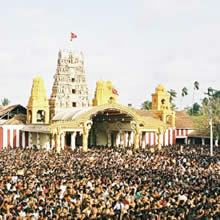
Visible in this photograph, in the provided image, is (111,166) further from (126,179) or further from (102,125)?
(102,125)

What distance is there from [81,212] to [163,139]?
1682 inches

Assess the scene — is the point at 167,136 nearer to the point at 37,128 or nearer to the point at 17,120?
the point at 37,128

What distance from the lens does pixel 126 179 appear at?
871 inches

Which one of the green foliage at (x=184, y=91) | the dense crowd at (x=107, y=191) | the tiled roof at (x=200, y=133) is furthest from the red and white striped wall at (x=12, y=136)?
the green foliage at (x=184, y=91)

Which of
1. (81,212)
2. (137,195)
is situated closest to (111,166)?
(137,195)

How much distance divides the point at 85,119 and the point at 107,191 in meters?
27.2

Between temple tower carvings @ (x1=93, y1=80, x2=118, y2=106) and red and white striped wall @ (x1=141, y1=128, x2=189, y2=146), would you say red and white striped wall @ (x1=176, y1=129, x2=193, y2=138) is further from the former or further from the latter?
temple tower carvings @ (x1=93, y1=80, x2=118, y2=106)

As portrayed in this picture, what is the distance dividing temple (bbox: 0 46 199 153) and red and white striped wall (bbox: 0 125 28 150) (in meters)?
0.11

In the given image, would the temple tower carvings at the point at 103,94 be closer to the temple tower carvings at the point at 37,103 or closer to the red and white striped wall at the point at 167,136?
the red and white striped wall at the point at 167,136

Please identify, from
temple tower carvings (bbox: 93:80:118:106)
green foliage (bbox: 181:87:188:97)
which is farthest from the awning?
green foliage (bbox: 181:87:188:97)

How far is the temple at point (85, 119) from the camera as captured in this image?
4562 centimetres

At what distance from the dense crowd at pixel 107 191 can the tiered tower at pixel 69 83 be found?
30637 millimetres

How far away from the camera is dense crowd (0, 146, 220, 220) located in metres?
14.2

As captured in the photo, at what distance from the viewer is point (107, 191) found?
1803 cm
